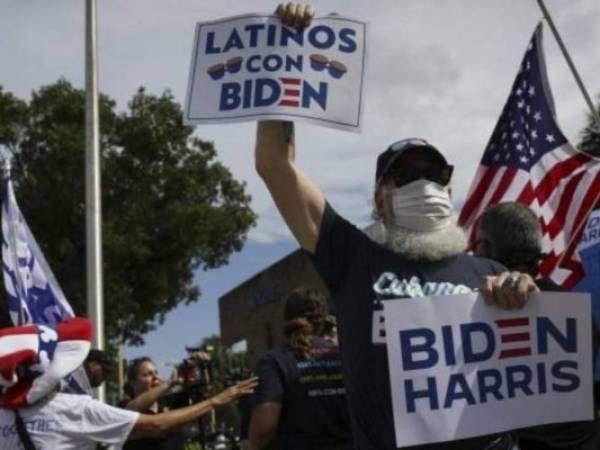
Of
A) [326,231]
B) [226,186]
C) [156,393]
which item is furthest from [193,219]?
[326,231]

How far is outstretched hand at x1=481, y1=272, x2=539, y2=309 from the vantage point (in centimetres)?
329

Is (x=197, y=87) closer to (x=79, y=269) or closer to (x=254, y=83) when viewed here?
(x=254, y=83)

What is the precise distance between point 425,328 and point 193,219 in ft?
85.7

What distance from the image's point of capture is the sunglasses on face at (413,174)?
3537 millimetres

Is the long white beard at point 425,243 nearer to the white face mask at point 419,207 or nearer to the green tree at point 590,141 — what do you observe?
the white face mask at point 419,207

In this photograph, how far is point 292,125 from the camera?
147 inches

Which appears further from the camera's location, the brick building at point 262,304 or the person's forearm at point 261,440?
the brick building at point 262,304

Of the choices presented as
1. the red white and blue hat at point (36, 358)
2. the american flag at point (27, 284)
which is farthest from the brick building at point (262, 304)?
the red white and blue hat at point (36, 358)

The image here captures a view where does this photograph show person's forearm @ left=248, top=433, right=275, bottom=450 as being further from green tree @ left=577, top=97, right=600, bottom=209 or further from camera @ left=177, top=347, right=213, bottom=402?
green tree @ left=577, top=97, right=600, bottom=209

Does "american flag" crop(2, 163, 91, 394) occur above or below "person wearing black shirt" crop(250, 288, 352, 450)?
above

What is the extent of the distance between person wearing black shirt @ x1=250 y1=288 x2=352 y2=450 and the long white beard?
1971 millimetres

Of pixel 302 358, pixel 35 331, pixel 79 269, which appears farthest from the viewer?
pixel 79 269

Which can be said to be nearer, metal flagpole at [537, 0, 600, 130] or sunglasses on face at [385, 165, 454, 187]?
sunglasses on face at [385, 165, 454, 187]

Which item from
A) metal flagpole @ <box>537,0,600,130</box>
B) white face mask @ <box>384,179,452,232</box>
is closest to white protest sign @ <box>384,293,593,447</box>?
white face mask @ <box>384,179,452,232</box>
